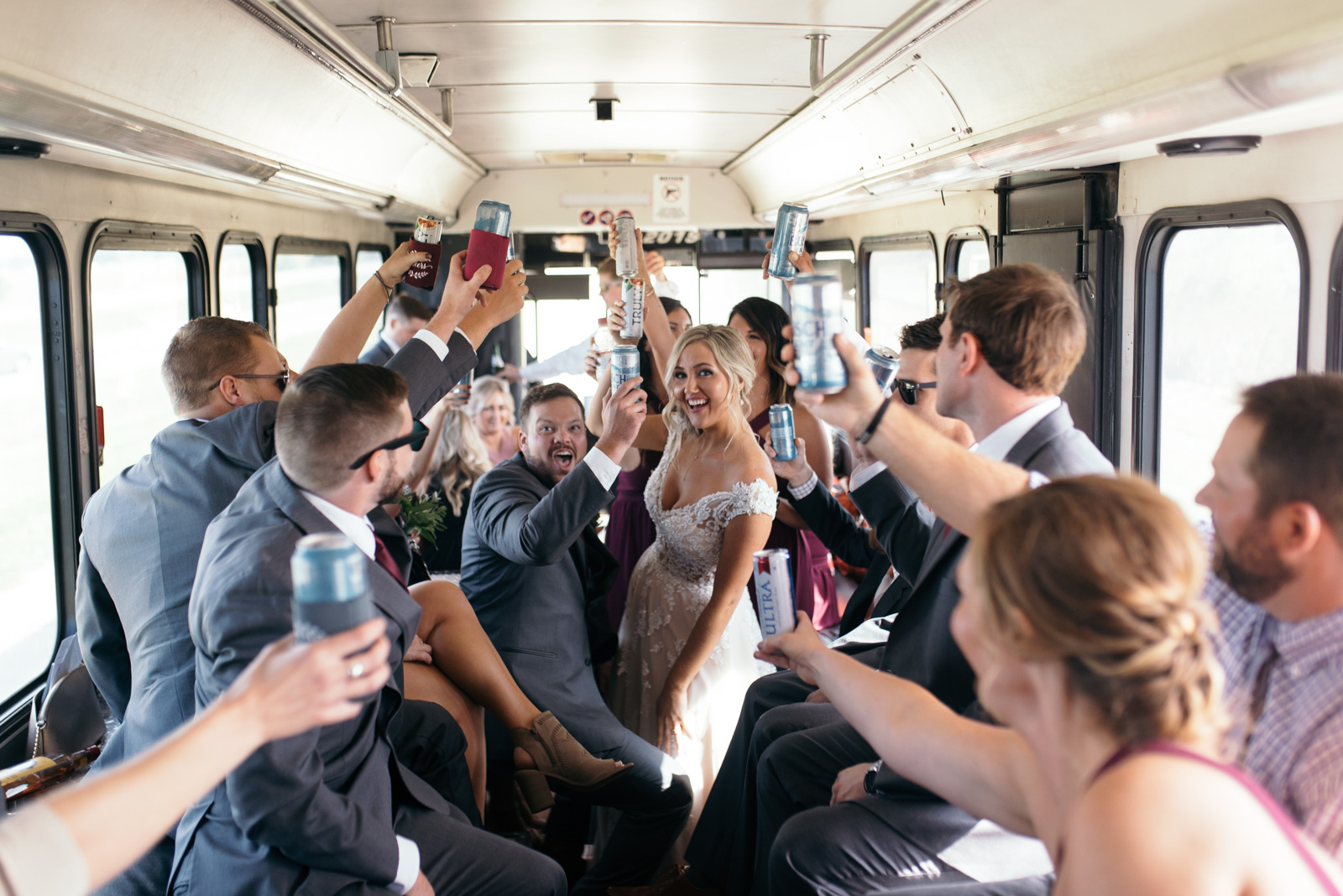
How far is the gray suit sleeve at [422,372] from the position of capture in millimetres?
2783

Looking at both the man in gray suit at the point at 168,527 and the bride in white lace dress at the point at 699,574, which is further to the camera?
the bride in white lace dress at the point at 699,574

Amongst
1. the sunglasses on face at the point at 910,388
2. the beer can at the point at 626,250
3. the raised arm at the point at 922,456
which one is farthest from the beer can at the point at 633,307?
the raised arm at the point at 922,456

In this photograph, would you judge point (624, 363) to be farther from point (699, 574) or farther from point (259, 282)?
point (259, 282)

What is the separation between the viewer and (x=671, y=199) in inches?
324

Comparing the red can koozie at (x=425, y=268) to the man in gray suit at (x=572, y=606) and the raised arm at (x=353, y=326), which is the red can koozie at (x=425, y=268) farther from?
the man in gray suit at (x=572, y=606)

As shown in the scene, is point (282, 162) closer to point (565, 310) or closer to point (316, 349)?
point (316, 349)

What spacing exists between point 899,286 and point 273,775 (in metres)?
6.13

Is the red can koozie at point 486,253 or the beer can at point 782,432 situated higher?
the red can koozie at point 486,253

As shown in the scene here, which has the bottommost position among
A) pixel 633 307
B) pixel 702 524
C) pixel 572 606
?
pixel 572 606

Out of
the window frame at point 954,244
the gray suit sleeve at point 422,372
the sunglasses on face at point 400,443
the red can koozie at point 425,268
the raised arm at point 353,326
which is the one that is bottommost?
the sunglasses on face at point 400,443

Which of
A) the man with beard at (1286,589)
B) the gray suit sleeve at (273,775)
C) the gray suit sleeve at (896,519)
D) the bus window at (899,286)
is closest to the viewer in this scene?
the man with beard at (1286,589)

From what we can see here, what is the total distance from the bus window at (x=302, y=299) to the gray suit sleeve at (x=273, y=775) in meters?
4.20

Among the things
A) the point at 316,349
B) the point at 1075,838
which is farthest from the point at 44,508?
the point at 1075,838

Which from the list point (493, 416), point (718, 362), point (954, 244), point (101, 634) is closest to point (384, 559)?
point (101, 634)
